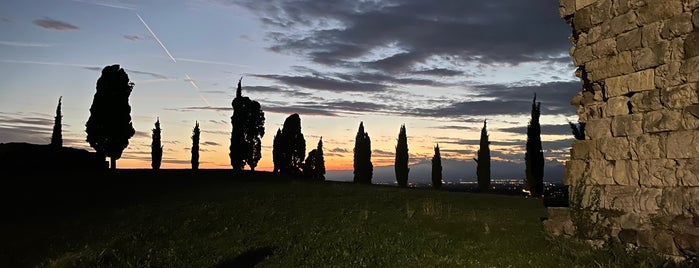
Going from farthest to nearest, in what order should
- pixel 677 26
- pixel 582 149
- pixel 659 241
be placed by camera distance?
pixel 582 149 → pixel 677 26 → pixel 659 241

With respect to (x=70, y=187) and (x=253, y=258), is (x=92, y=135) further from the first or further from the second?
(x=253, y=258)

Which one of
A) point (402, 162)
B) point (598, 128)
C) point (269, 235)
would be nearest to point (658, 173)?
point (598, 128)

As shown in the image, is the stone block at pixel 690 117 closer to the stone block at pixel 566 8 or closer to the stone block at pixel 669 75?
the stone block at pixel 669 75

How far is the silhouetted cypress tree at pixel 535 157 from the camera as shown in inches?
1843

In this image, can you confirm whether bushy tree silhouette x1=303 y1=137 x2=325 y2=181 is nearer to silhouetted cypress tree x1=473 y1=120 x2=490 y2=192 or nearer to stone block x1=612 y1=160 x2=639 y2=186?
silhouetted cypress tree x1=473 y1=120 x2=490 y2=192

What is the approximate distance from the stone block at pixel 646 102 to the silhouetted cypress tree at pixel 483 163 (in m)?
50.3

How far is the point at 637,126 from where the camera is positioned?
349 inches

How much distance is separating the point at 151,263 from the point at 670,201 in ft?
39.1

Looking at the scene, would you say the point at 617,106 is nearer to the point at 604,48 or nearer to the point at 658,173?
the point at 604,48

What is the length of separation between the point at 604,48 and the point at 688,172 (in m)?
2.97

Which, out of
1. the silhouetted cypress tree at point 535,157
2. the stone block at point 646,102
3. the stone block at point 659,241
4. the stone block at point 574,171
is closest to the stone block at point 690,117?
the stone block at point 646,102

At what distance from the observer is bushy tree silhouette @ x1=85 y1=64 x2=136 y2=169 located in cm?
4434

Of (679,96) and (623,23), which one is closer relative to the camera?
(679,96)

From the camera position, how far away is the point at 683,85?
26.7 ft
